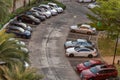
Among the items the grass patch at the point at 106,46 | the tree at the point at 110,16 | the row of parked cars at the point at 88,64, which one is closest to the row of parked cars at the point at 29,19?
the row of parked cars at the point at 88,64

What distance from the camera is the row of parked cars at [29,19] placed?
2211 inches

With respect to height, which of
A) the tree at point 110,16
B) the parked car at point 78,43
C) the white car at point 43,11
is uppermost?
the tree at point 110,16

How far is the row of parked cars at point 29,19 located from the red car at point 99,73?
10.1m

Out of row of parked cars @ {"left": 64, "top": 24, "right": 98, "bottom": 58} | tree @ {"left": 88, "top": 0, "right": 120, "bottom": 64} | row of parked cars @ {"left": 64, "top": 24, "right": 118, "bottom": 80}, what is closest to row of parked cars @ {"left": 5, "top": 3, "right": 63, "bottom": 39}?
row of parked cars @ {"left": 64, "top": 24, "right": 98, "bottom": 58}

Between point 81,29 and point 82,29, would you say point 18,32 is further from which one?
point 82,29

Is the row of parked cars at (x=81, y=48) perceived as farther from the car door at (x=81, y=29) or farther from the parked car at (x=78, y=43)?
the car door at (x=81, y=29)

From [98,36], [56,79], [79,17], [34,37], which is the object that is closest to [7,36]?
[56,79]

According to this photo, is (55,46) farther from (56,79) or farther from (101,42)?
(56,79)

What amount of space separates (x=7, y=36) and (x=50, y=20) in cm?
3251

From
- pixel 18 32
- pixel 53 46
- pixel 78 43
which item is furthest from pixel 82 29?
pixel 18 32

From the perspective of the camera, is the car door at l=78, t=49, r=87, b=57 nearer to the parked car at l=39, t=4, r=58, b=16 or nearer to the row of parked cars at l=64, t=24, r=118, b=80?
the row of parked cars at l=64, t=24, r=118, b=80

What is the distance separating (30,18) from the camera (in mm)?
62938

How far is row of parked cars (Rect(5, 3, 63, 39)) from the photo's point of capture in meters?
56.2

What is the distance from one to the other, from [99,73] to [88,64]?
2941 mm
